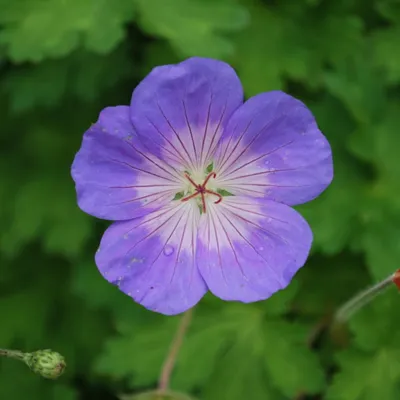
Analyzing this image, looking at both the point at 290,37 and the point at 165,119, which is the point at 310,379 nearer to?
the point at 165,119

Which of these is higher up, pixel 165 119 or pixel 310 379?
pixel 165 119

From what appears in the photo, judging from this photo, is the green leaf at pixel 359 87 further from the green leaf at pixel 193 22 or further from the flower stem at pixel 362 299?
the flower stem at pixel 362 299

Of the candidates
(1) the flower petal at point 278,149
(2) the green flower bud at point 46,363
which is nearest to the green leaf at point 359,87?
(1) the flower petal at point 278,149

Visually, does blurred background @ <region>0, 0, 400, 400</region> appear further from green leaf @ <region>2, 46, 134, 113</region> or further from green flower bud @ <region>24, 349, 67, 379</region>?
green flower bud @ <region>24, 349, 67, 379</region>

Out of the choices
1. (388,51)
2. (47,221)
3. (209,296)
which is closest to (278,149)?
(209,296)

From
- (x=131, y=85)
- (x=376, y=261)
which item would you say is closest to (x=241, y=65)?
(x=131, y=85)

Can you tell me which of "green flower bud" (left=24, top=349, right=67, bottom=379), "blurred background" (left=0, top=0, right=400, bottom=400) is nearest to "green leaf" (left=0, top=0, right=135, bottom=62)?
"blurred background" (left=0, top=0, right=400, bottom=400)

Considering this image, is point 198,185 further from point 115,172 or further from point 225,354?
point 225,354
